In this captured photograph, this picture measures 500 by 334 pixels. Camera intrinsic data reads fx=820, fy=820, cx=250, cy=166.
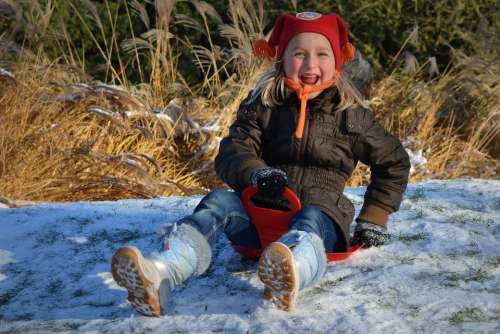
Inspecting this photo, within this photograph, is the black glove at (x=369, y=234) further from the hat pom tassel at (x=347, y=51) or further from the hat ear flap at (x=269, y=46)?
the hat ear flap at (x=269, y=46)

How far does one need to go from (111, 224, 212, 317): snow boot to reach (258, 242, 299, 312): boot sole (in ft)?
0.94

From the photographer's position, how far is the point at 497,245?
316cm

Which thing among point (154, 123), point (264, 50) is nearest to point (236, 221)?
point (264, 50)

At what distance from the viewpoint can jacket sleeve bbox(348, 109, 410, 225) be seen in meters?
2.99

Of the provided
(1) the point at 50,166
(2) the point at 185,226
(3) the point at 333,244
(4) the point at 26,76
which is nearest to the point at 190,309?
(2) the point at 185,226

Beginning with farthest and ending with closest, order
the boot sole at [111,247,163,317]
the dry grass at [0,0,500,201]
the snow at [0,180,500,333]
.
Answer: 1. the dry grass at [0,0,500,201]
2. the snow at [0,180,500,333]
3. the boot sole at [111,247,163,317]

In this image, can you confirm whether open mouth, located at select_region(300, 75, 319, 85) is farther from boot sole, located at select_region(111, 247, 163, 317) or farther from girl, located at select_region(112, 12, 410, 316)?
boot sole, located at select_region(111, 247, 163, 317)

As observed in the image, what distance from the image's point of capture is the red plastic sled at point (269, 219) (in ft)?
9.27

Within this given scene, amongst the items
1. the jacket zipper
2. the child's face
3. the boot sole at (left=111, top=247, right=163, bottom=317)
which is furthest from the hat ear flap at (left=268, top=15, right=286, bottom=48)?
the boot sole at (left=111, top=247, right=163, bottom=317)

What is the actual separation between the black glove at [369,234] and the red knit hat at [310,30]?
597 millimetres

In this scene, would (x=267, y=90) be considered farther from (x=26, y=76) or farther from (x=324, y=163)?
(x=26, y=76)

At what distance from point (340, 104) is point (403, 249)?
2.00 feet

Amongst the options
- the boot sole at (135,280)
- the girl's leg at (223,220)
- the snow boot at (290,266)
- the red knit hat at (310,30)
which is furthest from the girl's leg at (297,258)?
the red knit hat at (310,30)

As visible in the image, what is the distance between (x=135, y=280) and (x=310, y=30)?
1.18 m
